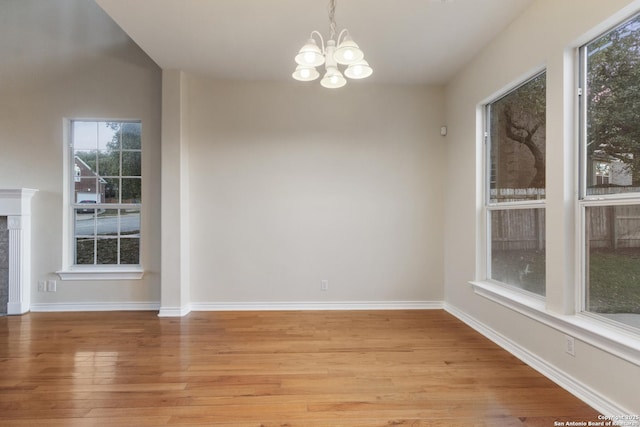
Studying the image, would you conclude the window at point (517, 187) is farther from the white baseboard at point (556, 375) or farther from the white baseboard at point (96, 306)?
the white baseboard at point (96, 306)

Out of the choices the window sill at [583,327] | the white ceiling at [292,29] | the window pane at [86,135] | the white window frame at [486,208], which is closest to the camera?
the window sill at [583,327]

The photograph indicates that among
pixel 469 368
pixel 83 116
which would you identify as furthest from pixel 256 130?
pixel 469 368

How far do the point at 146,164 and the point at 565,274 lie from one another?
4.22 m

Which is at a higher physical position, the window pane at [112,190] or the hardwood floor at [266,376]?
the window pane at [112,190]

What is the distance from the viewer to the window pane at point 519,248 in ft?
8.04

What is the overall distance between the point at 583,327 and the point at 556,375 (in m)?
0.48

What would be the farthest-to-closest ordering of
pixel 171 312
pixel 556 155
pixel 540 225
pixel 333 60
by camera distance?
pixel 171 312 → pixel 540 225 → pixel 556 155 → pixel 333 60

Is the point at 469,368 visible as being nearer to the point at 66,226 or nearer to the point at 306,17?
the point at 306,17

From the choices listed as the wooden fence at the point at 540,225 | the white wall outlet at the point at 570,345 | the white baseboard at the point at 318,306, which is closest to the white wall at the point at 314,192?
the white baseboard at the point at 318,306

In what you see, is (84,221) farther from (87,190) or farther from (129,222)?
(129,222)

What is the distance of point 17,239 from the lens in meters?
3.59

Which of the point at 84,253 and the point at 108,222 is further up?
the point at 108,222

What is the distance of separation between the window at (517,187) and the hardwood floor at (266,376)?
2.34ft

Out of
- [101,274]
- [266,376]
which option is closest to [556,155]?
[266,376]
